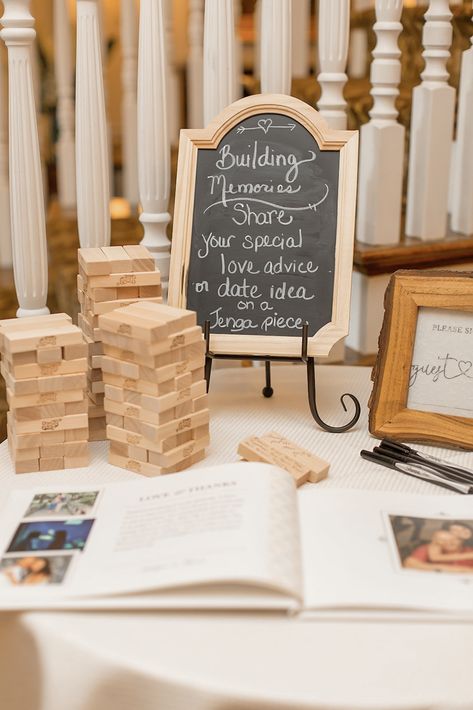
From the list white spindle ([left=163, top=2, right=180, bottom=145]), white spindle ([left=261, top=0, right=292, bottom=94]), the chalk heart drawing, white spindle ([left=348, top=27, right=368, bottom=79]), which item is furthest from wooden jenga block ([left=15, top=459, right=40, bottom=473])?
white spindle ([left=348, top=27, right=368, bottom=79])

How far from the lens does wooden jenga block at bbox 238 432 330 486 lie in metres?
1.16

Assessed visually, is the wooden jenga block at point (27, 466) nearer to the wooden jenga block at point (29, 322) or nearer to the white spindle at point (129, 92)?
the wooden jenga block at point (29, 322)

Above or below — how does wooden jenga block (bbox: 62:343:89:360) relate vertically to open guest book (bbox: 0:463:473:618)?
above

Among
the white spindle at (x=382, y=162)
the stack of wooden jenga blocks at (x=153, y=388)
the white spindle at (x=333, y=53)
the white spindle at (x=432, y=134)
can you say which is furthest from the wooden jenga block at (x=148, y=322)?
the white spindle at (x=432, y=134)

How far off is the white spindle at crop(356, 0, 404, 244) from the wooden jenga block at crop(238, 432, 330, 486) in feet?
2.71

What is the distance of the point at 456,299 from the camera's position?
1277 mm

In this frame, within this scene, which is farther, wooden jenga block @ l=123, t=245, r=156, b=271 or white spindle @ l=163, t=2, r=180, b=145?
white spindle @ l=163, t=2, r=180, b=145

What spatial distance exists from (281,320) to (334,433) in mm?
200

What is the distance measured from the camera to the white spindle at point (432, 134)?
1791mm

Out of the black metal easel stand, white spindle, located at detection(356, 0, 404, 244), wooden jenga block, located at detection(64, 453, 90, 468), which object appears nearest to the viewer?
wooden jenga block, located at detection(64, 453, 90, 468)

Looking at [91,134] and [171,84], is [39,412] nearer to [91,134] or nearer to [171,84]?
[91,134]

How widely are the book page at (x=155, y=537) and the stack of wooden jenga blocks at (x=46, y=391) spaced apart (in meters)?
0.13

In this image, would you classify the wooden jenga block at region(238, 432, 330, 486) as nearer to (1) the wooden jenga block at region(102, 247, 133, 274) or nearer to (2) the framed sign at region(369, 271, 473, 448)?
(2) the framed sign at region(369, 271, 473, 448)

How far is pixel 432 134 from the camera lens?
1.88 meters
